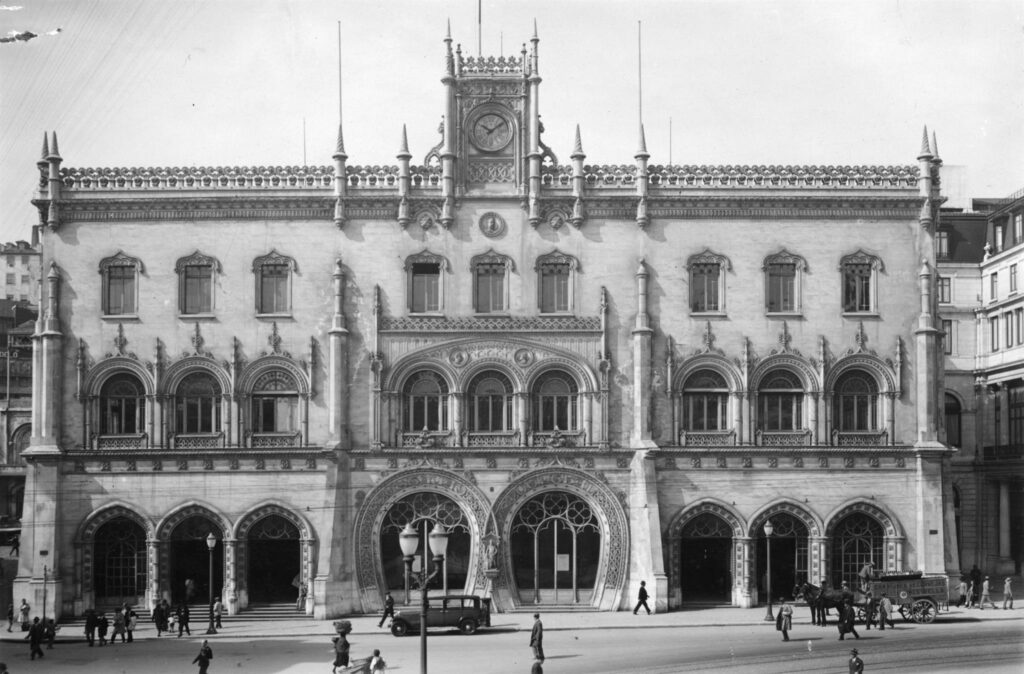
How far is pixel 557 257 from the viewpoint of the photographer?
47344mm

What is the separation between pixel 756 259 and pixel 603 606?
543 inches

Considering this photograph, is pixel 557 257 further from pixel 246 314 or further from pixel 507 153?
pixel 246 314

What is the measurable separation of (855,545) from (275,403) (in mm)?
21745

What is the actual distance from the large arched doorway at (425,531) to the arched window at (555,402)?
4.45 metres

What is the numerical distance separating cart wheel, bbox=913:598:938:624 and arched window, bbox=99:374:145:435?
2772 centimetres

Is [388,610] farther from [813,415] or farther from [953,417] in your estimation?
[953,417]

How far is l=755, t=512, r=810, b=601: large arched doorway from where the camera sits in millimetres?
46734

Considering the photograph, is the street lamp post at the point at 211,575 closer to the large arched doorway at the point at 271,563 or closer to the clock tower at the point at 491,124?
the large arched doorway at the point at 271,563

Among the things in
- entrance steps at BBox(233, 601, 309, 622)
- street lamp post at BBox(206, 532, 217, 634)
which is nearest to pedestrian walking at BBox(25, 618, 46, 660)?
street lamp post at BBox(206, 532, 217, 634)

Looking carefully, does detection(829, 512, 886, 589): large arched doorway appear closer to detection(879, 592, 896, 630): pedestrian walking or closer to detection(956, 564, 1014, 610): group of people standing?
detection(956, 564, 1014, 610): group of people standing

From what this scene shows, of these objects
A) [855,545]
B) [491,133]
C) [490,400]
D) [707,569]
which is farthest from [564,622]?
[491,133]

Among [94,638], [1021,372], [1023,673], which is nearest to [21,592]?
[94,638]

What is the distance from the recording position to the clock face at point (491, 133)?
4775 centimetres

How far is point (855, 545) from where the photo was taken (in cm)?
4691
